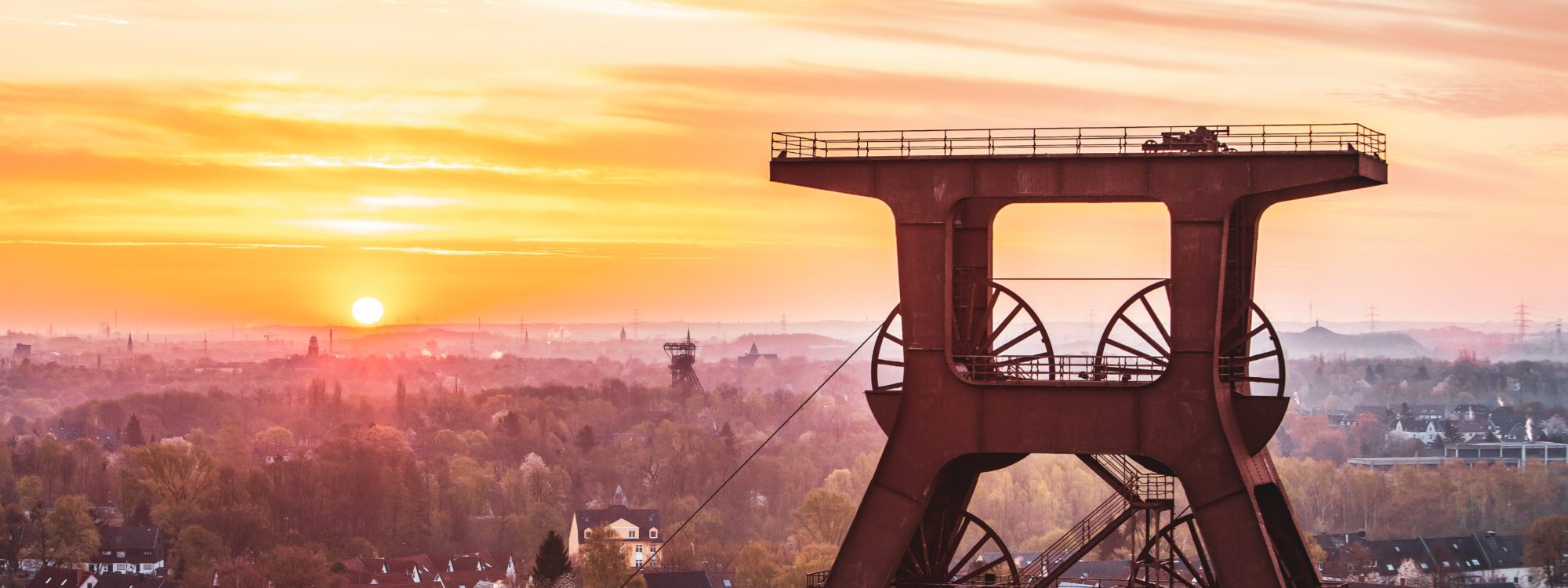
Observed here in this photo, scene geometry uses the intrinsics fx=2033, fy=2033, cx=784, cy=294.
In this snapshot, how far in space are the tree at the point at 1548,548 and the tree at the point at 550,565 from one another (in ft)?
198

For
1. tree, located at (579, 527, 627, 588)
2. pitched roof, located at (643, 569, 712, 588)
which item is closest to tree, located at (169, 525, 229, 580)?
tree, located at (579, 527, 627, 588)

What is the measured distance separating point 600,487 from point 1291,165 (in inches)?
5823

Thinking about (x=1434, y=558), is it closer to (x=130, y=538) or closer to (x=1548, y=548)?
(x=1548, y=548)

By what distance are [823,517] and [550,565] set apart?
2174 centimetres

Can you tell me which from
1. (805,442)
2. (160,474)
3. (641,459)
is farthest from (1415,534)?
(160,474)

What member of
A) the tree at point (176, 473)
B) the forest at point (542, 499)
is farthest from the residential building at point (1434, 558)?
the tree at point (176, 473)

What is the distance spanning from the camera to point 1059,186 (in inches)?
1369

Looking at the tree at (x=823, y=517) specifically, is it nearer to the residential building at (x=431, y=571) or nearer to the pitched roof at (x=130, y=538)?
the residential building at (x=431, y=571)

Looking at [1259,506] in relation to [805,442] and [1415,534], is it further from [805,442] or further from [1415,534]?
[805,442]

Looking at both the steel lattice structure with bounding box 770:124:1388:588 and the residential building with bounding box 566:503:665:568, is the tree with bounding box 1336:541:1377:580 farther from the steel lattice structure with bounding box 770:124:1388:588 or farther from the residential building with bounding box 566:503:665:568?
the steel lattice structure with bounding box 770:124:1388:588

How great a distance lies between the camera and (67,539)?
445 feet

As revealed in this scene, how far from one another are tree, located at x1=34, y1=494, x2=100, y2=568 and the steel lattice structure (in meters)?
110

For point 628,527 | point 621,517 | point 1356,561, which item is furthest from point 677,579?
point 1356,561

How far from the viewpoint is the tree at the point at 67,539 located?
133875 millimetres
